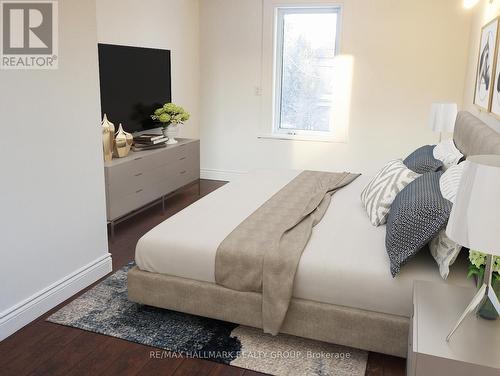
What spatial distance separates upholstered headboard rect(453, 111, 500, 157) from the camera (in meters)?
2.40

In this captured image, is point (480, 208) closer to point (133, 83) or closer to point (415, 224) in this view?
point (415, 224)

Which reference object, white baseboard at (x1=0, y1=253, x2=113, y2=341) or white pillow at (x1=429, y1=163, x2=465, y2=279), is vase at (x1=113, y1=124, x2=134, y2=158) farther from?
white pillow at (x1=429, y1=163, x2=465, y2=279)

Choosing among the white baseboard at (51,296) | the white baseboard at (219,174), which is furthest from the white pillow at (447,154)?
the white baseboard at (219,174)

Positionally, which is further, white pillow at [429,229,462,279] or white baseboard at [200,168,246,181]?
white baseboard at [200,168,246,181]

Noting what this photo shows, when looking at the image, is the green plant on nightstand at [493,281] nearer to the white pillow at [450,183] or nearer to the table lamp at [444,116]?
the white pillow at [450,183]

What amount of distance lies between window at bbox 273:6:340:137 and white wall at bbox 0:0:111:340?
3.09 meters

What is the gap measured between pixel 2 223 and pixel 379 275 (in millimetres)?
1824

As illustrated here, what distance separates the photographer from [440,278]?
2059 mm

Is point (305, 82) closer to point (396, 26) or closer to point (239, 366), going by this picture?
point (396, 26)

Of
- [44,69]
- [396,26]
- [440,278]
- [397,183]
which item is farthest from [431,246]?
[396,26]

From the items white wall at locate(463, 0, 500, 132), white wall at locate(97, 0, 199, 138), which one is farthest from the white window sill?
white wall at locate(463, 0, 500, 132)

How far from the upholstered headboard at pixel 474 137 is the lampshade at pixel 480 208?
0.98 m

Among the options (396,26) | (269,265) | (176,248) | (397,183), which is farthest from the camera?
(396,26)

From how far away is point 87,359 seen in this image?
7.30 feet
